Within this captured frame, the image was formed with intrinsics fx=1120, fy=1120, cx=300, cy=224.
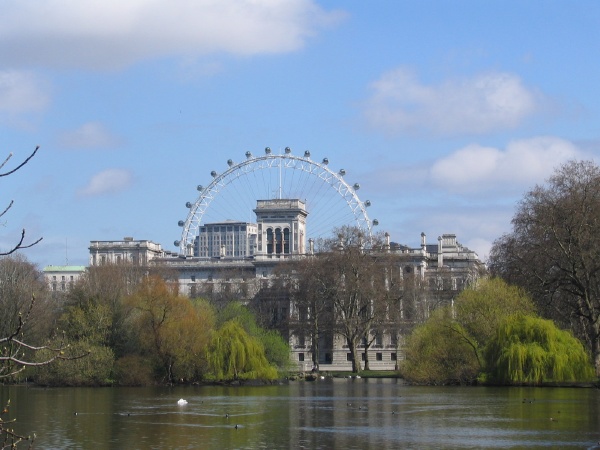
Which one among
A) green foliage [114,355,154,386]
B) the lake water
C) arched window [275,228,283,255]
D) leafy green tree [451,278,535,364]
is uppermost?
arched window [275,228,283,255]

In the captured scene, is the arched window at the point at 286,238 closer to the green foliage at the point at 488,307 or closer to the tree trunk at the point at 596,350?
the green foliage at the point at 488,307

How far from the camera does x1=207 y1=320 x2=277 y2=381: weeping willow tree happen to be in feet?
247

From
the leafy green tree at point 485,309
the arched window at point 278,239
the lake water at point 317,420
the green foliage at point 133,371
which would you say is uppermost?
the arched window at point 278,239

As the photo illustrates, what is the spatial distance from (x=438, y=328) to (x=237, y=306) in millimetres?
29229

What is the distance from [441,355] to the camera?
228ft

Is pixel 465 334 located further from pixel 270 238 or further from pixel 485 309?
pixel 270 238

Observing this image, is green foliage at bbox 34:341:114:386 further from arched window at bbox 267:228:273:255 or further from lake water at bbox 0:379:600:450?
arched window at bbox 267:228:273:255

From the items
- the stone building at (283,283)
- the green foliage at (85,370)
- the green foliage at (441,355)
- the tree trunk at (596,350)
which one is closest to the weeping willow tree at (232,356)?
the green foliage at (85,370)

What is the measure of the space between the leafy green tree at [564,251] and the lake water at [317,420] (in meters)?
12.0

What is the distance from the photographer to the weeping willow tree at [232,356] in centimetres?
7531

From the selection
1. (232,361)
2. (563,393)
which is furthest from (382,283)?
(563,393)

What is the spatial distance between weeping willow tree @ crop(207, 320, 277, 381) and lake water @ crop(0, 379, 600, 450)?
12.5 m

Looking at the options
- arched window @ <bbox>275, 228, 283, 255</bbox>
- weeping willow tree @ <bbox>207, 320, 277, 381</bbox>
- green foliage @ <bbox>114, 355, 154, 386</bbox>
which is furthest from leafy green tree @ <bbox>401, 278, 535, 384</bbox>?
arched window @ <bbox>275, 228, 283, 255</bbox>

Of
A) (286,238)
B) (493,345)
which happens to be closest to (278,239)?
(286,238)
